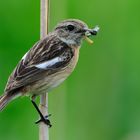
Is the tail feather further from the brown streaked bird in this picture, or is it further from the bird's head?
the bird's head

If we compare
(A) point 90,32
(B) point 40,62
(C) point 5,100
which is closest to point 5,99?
(C) point 5,100

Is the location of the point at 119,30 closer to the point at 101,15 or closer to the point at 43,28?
the point at 101,15

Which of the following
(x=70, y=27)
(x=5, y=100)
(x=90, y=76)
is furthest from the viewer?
(x=90, y=76)

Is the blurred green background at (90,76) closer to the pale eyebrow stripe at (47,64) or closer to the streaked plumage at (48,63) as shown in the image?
the streaked plumage at (48,63)

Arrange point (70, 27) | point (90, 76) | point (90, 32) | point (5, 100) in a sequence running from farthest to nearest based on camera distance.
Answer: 1. point (90, 76)
2. point (70, 27)
3. point (90, 32)
4. point (5, 100)

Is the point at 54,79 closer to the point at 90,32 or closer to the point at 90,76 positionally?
the point at 90,32

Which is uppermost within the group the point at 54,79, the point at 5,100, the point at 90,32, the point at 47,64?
the point at 90,32

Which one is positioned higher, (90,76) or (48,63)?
(48,63)
